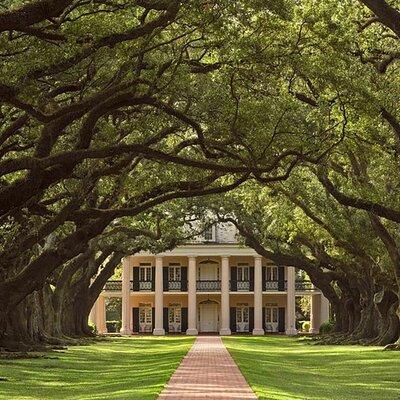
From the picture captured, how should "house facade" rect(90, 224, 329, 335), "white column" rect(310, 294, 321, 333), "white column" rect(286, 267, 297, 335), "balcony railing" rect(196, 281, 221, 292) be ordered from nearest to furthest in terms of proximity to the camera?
"white column" rect(286, 267, 297, 335) < "house facade" rect(90, 224, 329, 335) < "balcony railing" rect(196, 281, 221, 292) < "white column" rect(310, 294, 321, 333)

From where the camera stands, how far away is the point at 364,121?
74.8 ft

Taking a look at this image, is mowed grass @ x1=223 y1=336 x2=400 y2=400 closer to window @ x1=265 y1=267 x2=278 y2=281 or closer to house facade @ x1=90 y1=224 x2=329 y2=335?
house facade @ x1=90 y1=224 x2=329 y2=335

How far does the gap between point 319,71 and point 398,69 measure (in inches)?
198

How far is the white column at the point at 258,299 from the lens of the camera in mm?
83125

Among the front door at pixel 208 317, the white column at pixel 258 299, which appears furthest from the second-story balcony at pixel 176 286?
the white column at pixel 258 299

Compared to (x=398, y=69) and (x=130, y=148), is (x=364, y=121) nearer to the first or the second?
(x=398, y=69)

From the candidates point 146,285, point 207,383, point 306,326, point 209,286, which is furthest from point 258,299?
point 207,383

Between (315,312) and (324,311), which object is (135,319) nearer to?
(315,312)

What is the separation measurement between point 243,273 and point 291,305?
17.1ft

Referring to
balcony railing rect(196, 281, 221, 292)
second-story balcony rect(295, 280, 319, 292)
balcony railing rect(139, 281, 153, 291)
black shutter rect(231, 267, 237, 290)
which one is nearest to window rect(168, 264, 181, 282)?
balcony railing rect(139, 281, 153, 291)

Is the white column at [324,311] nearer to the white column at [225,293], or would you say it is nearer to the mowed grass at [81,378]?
the white column at [225,293]

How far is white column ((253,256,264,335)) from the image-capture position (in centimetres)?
8312

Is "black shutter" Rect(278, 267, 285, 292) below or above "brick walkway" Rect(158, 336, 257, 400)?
above

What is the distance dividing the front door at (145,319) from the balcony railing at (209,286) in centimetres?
477
